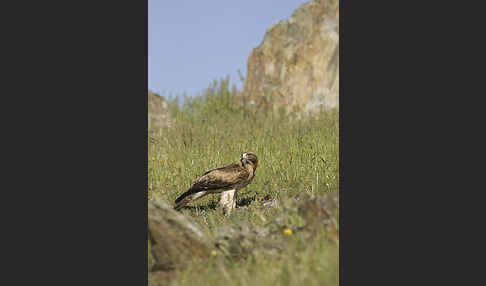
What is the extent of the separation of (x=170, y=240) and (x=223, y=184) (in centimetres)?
337

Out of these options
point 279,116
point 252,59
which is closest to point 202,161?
point 279,116

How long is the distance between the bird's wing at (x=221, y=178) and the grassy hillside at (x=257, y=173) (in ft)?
1.38

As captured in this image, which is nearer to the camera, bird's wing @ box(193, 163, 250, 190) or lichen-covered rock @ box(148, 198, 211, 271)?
lichen-covered rock @ box(148, 198, 211, 271)

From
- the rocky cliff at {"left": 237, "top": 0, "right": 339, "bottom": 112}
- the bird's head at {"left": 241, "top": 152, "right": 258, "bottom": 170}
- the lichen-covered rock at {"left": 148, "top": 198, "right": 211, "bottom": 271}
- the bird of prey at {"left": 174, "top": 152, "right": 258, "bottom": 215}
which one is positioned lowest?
the lichen-covered rock at {"left": 148, "top": 198, "right": 211, "bottom": 271}

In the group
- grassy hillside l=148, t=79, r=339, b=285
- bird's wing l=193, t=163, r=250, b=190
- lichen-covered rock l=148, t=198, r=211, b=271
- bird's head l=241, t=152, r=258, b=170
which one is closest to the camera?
grassy hillside l=148, t=79, r=339, b=285

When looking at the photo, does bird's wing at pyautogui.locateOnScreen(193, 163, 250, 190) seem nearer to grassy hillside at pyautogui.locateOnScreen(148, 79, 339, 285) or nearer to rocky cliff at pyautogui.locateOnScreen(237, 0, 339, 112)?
grassy hillside at pyautogui.locateOnScreen(148, 79, 339, 285)

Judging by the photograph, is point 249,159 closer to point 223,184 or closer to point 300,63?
point 223,184

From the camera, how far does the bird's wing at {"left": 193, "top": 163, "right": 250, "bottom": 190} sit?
7496mm

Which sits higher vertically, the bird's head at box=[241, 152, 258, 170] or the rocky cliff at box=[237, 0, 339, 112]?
the rocky cliff at box=[237, 0, 339, 112]

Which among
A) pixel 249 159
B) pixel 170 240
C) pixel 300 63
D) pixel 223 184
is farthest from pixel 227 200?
pixel 300 63

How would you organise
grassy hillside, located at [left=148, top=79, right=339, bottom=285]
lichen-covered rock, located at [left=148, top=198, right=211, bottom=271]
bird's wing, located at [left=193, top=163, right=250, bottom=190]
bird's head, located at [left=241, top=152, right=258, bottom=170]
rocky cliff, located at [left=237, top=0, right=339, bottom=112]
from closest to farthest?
grassy hillside, located at [left=148, top=79, right=339, bottom=285] < lichen-covered rock, located at [left=148, top=198, right=211, bottom=271] < bird's wing, located at [left=193, top=163, right=250, bottom=190] < bird's head, located at [left=241, top=152, right=258, bottom=170] < rocky cliff, located at [left=237, top=0, right=339, bottom=112]

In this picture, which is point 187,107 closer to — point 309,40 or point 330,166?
point 309,40

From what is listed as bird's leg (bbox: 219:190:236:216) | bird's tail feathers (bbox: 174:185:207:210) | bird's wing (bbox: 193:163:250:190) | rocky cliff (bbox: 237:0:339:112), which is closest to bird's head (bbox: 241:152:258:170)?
bird's wing (bbox: 193:163:250:190)

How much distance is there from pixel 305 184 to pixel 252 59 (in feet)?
36.6
